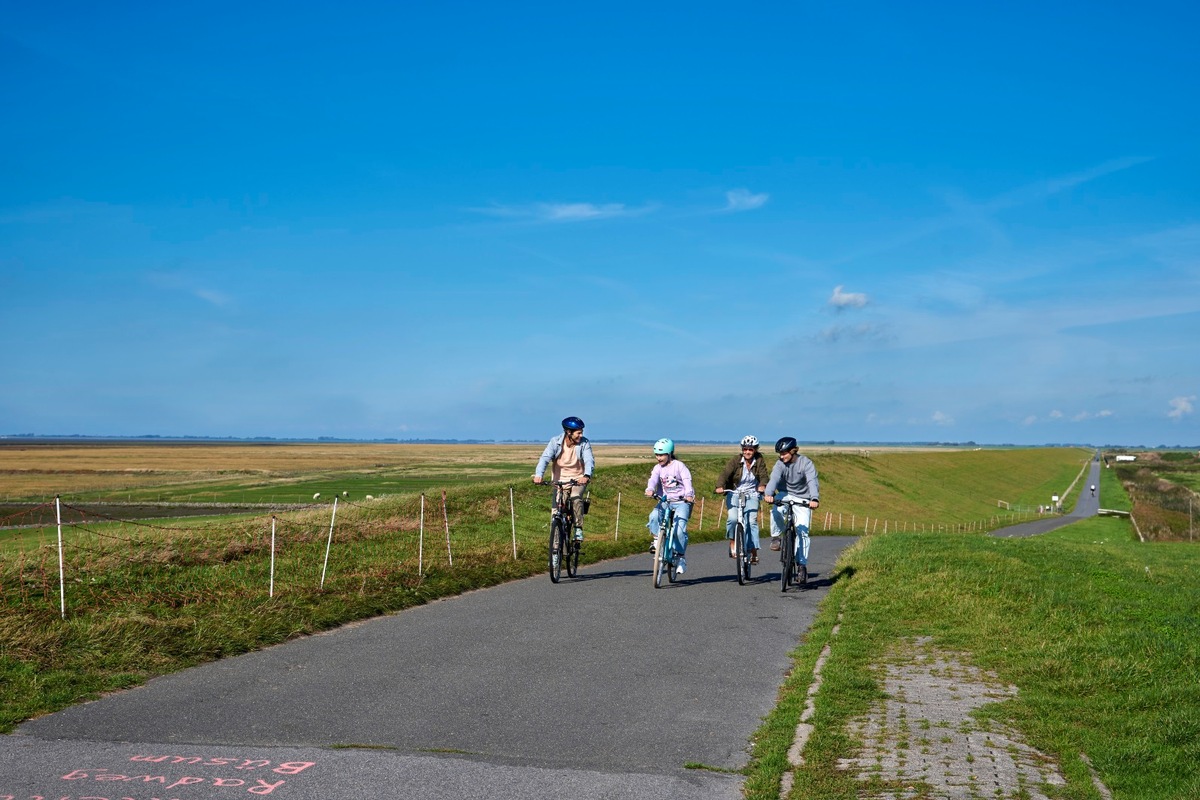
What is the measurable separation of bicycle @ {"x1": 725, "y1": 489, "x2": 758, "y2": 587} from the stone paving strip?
267 inches

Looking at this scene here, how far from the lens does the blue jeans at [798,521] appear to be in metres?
14.8

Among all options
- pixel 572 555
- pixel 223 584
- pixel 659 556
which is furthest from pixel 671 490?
pixel 223 584

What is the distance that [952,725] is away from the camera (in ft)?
22.9

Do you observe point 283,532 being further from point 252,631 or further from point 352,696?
point 352,696

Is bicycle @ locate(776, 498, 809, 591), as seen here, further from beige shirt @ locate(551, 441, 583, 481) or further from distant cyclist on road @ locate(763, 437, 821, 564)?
beige shirt @ locate(551, 441, 583, 481)

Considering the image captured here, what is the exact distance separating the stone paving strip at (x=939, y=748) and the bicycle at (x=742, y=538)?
6.79 metres

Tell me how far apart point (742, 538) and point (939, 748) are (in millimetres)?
9368

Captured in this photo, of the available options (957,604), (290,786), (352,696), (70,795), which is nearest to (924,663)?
(957,604)

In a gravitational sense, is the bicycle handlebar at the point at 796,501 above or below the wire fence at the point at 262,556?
above

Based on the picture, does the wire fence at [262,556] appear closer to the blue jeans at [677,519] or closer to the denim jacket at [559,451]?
the denim jacket at [559,451]

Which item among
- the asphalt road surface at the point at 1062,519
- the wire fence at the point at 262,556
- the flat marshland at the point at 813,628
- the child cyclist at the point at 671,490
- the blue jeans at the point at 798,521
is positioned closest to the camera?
the flat marshland at the point at 813,628

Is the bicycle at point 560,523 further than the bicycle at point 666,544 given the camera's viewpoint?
Yes

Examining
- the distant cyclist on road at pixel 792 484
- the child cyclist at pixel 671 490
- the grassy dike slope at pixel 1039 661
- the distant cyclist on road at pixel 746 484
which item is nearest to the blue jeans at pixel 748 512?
the distant cyclist on road at pixel 746 484

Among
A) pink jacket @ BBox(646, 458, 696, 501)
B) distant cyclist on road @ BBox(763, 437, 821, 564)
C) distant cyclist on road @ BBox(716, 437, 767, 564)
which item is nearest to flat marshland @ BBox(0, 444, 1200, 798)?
distant cyclist on road @ BBox(763, 437, 821, 564)
